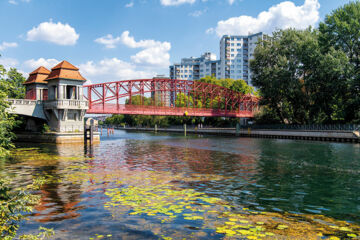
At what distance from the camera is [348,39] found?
55688 mm

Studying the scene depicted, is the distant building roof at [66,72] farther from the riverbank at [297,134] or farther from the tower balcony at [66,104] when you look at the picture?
the riverbank at [297,134]

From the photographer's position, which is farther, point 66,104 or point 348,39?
point 348,39

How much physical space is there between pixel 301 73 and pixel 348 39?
10731 millimetres

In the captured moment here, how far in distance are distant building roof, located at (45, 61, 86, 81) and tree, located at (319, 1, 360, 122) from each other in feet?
151

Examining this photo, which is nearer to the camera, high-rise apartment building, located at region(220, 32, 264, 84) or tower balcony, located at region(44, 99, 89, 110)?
tower balcony, located at region(44, 99, 89, 110)

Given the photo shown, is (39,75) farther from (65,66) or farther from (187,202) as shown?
(187,202)

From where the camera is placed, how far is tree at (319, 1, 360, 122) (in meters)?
54.2

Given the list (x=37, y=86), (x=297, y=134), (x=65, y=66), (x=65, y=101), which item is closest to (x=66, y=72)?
(x=65, y=66)

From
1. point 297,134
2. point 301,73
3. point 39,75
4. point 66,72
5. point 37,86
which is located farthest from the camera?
point 297,134

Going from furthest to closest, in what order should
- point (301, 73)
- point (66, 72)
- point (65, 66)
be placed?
point (301, 73)
point (65, 66)
point (66, 72)

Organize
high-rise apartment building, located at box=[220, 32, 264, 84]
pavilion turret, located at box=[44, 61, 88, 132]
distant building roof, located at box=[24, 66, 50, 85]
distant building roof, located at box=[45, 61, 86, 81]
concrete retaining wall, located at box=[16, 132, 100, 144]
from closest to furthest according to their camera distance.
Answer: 1. concrete retaining wall, located at box=[16, 132, 100, 144]
2. pavilion turret, located at box=[44, 61, 88, 132]
3. distant building roof, located at box=[45, 61, 86, 81]
4. distant building roof, located at box=[24, 66, 50, 85]
5. high-rise apartment building, located at box=[220, 32, 264, 84]

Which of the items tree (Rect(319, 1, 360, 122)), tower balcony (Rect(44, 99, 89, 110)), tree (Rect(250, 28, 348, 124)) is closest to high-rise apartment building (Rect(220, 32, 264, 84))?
tree (Rect(250, 28, 348, 124))

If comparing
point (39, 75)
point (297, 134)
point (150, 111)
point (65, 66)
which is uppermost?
point (65, 66)

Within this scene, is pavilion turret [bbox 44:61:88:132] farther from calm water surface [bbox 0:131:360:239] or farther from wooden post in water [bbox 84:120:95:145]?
calm water surface [bbox 0:131:360:239]
